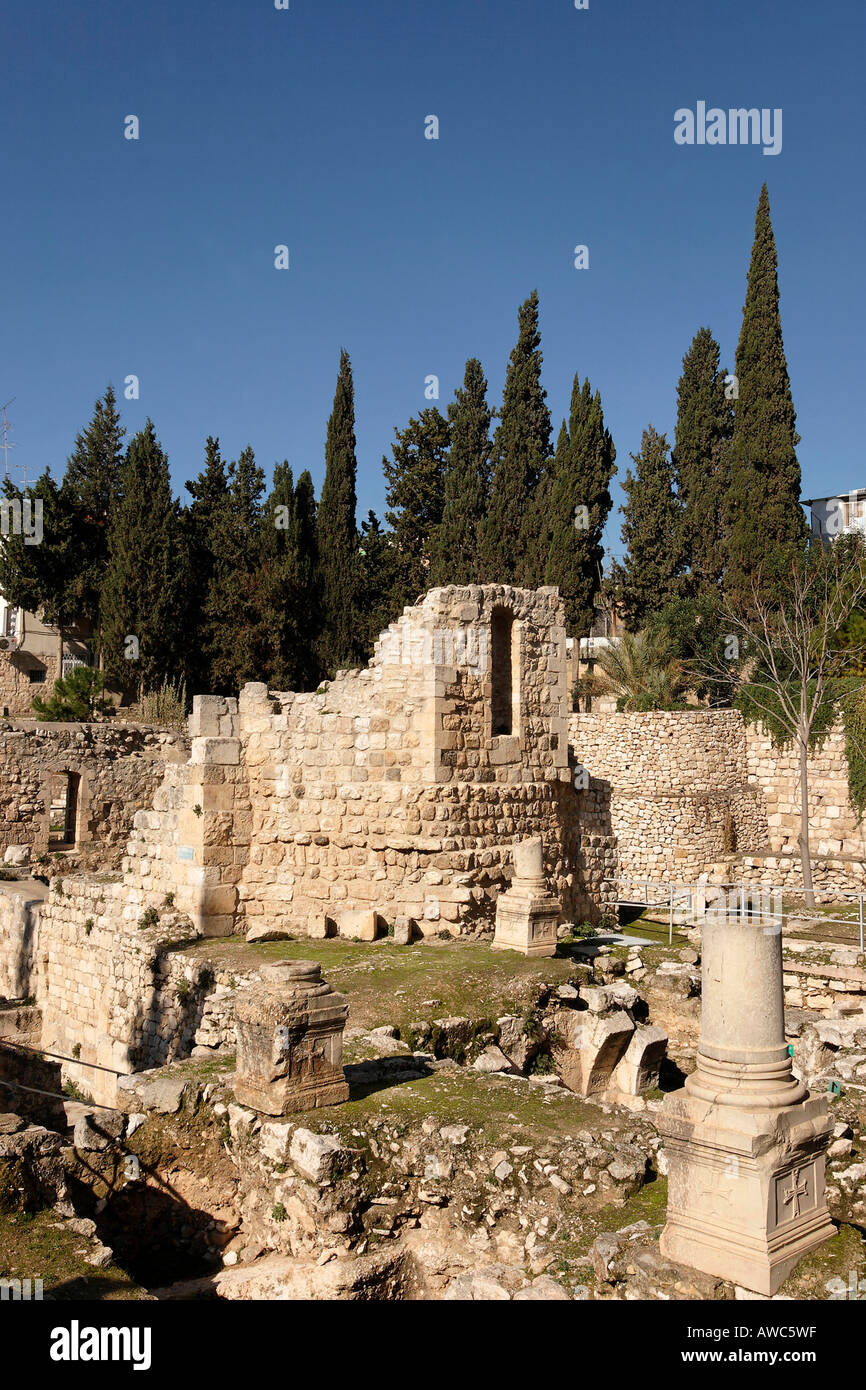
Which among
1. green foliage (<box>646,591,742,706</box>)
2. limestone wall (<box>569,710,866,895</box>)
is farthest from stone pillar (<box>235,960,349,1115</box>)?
green foliage (<box>646,591,742,706</box>)

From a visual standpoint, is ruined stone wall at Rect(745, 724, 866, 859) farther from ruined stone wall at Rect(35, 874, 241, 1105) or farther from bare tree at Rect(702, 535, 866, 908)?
ruined stone wall at Rect(35, 874, 241, 1105)

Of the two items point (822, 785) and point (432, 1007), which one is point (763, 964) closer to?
point (432, 1007)

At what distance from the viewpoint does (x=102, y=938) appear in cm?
1214

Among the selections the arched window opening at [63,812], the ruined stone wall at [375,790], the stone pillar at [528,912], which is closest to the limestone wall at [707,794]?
the ruined stone wall at [375,790]

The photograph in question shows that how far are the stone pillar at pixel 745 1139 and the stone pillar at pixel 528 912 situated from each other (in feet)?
18.2

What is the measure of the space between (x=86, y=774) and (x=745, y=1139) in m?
16.7

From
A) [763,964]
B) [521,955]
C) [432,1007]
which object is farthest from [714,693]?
[763,964]

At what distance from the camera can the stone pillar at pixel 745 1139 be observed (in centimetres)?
477

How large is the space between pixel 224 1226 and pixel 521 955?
481cm

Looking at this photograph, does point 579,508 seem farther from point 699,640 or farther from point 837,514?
point 837,514

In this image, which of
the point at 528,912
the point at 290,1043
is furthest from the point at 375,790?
the point at 290,1043

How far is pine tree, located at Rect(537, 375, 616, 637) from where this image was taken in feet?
95.7

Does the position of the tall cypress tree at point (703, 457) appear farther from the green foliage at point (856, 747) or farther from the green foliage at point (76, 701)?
the green foliage at point (76, 701)
